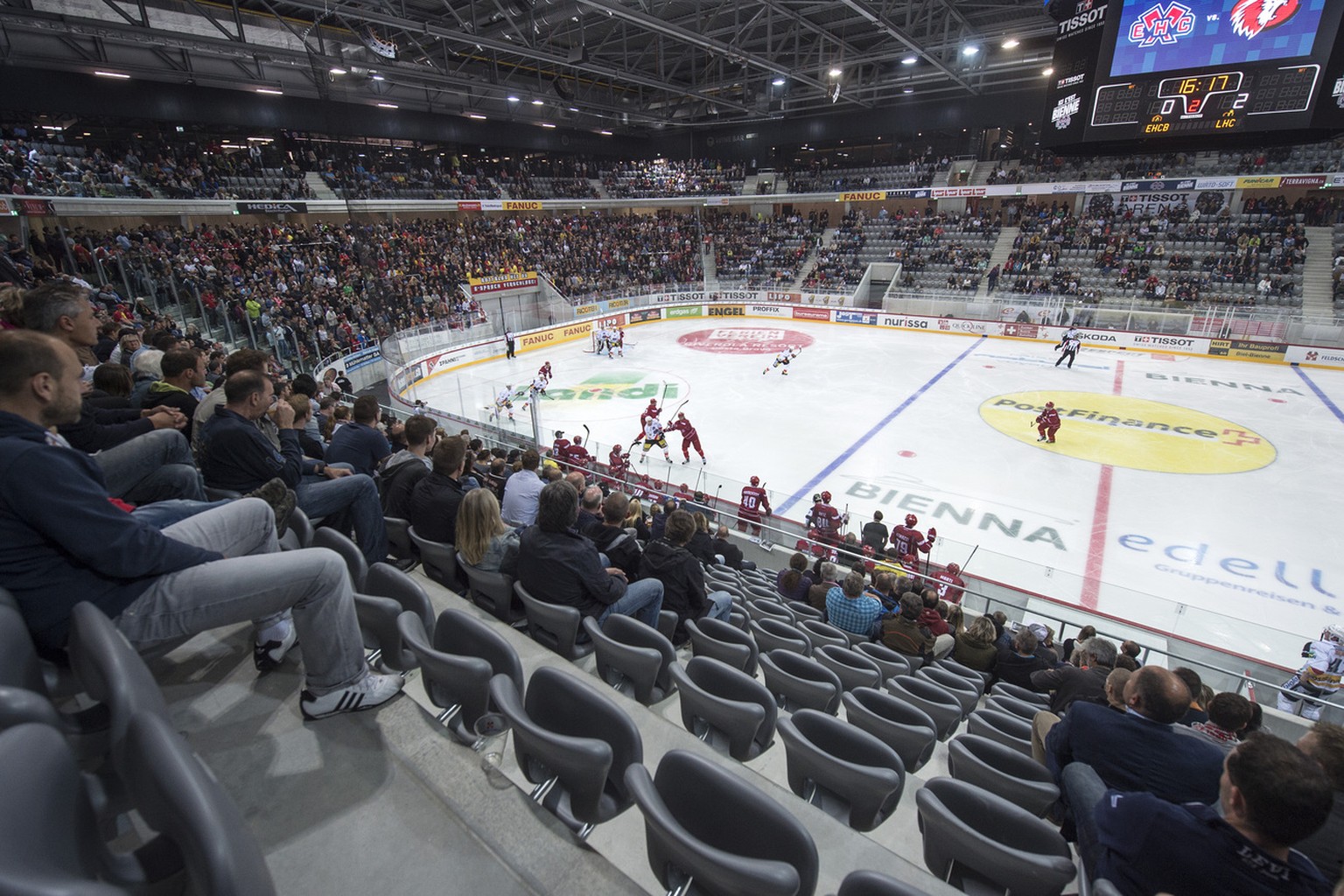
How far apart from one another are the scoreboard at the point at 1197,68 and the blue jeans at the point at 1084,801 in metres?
22.5

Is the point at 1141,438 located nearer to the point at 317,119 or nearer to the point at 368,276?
the point at 368,276

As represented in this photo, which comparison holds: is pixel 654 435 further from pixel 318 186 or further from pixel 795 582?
pixel 318 186

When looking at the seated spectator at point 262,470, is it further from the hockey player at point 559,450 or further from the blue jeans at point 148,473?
the hockey player at point 559,450

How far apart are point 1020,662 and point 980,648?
14.5 inches

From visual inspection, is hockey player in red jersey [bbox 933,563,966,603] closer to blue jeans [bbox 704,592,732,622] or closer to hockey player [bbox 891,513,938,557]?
hockey player [bbox 891,513,938,557]

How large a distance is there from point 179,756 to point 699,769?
4.28 feet

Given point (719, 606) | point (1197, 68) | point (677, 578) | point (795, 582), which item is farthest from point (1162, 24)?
point (677, 578)

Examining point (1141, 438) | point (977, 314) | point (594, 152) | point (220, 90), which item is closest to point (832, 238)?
point (977, 314)

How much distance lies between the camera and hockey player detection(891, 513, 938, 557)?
1013cm

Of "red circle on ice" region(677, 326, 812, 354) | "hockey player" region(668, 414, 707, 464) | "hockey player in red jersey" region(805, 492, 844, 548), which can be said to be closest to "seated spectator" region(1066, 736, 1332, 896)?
"hockey player in red jersey" region(805, 492, 844, 548)

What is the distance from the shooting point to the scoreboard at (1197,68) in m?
16.5

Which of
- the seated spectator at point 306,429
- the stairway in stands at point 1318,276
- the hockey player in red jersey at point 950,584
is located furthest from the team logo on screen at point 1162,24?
the seated spectator at point 306,429

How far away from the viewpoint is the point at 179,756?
122cm

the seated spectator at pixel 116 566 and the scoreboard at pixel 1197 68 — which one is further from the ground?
the scoreboard at pixel 1197 68
